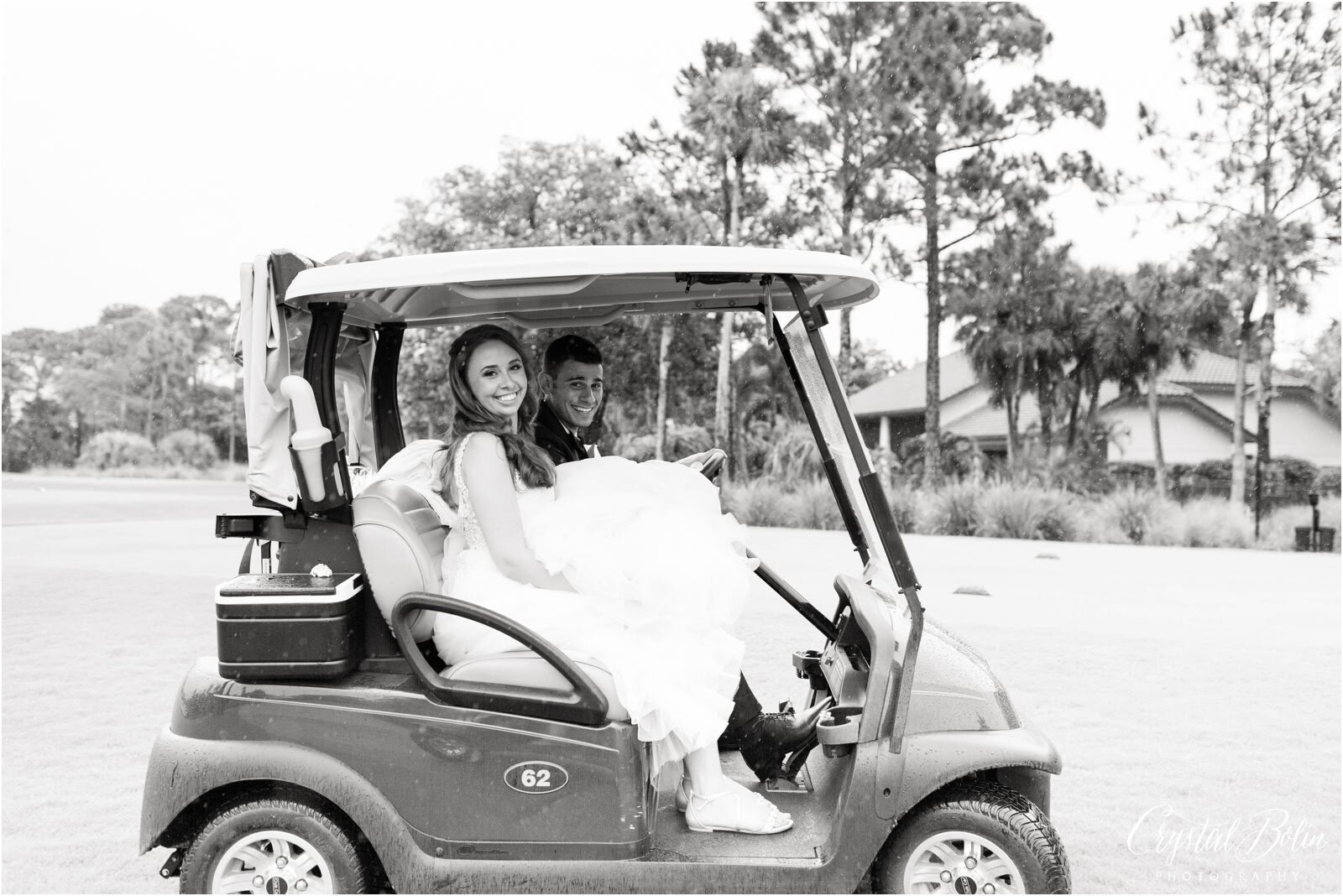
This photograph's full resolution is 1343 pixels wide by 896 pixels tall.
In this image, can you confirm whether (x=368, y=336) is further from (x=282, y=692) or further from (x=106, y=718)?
(x=106, y=718)

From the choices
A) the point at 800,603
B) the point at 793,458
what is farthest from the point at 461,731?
the point at 793,458

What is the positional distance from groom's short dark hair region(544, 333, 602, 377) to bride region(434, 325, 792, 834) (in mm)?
761

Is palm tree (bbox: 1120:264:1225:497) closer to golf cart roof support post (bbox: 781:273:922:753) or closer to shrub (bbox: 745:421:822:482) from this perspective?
shrub (bbox: 745:421:822:482)

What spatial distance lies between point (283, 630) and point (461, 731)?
54 centimetres

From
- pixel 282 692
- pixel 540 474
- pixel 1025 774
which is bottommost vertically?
pixel 1025 774

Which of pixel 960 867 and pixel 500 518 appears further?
pixel 500 518

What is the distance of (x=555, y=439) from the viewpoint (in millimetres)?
3773

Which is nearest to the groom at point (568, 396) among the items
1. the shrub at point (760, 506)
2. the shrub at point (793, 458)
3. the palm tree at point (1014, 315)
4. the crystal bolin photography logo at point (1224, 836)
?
the crystal bolin photography logo at point (1224, 836)

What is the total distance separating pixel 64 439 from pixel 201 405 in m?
8.47

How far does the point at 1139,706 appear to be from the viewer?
19.1 ft

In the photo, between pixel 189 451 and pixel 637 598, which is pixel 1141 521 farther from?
pixel 189 451

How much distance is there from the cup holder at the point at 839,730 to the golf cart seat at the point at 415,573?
0.58 metres

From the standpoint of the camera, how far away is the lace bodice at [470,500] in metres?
2.99

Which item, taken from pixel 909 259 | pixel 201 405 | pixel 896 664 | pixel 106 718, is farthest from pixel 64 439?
pixel 896 664
